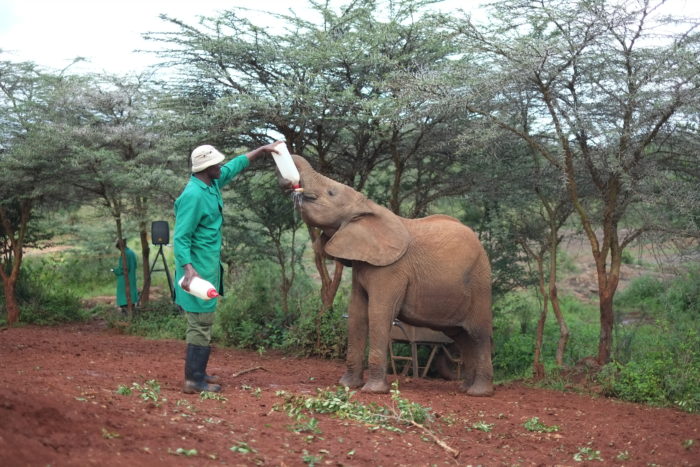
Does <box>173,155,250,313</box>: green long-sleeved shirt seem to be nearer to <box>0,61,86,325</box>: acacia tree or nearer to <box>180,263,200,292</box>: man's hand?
<box>180,263,200,292</box>: man's hand

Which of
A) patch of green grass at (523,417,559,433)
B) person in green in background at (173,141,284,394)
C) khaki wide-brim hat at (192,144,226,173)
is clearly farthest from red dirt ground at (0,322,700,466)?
khaki wide-brim hat at (192,144,226,173)

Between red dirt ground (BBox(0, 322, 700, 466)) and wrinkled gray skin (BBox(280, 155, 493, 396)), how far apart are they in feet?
1.52

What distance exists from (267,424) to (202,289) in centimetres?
133

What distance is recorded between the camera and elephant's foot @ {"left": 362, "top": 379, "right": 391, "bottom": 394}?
8180 millimetres

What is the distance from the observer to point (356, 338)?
8516mm

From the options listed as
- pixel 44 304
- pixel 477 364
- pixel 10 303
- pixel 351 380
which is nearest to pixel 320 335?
pixel 351 380

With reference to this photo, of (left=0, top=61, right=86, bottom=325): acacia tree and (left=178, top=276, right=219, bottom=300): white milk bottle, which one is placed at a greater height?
(left=0, top=61, right=86, bottom=325): acacia tree

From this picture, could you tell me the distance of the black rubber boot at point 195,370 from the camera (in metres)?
7.32

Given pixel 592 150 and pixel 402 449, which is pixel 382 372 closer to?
pixel 402 449

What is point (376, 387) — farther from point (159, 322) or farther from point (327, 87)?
point (159, 322)

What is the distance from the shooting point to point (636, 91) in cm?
892

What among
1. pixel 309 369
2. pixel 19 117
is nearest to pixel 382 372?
pixel 309 369

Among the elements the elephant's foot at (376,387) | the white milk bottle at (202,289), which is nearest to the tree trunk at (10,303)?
the elephant's foot at (376,387)

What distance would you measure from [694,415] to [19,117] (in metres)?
11.4
